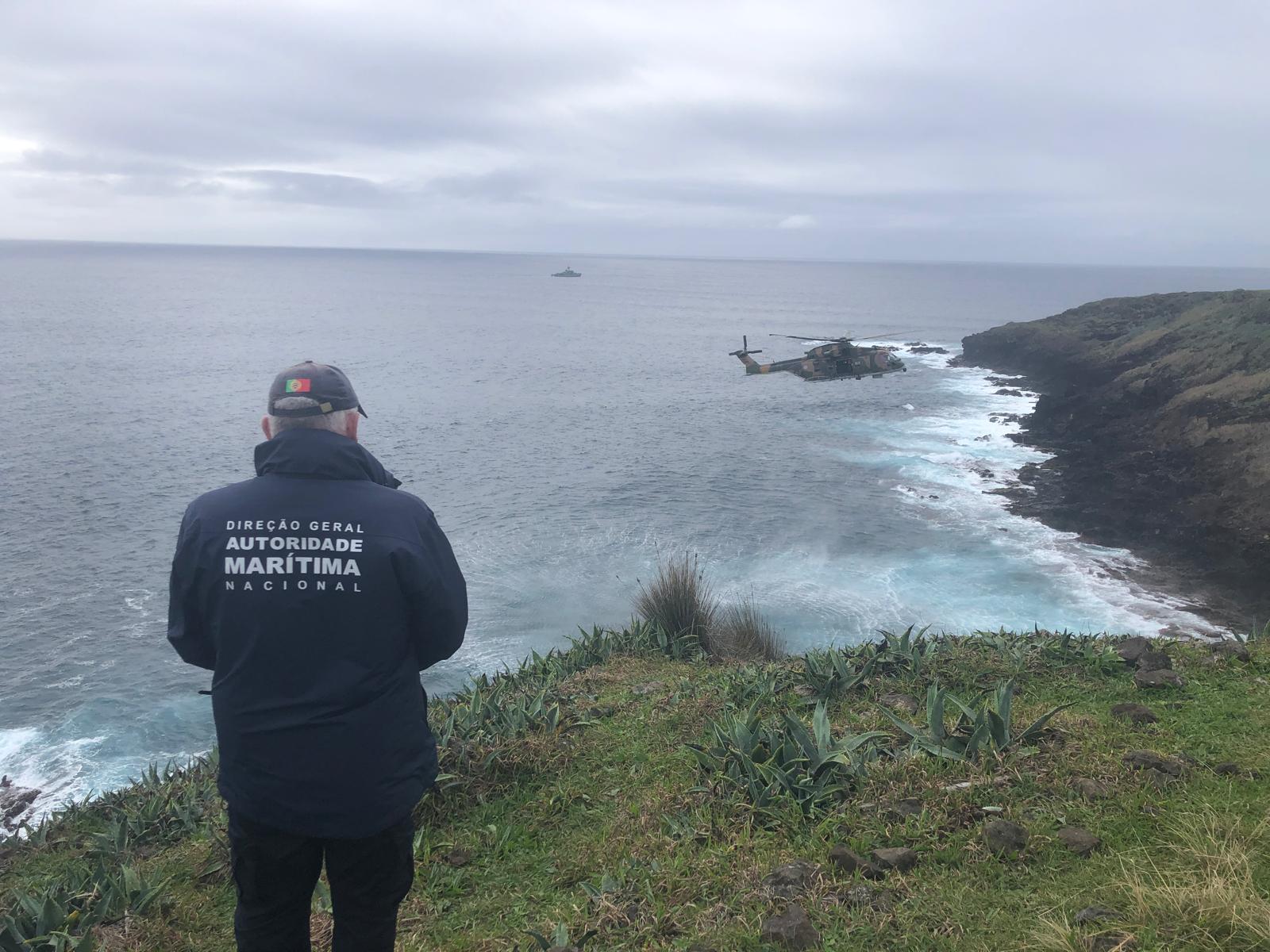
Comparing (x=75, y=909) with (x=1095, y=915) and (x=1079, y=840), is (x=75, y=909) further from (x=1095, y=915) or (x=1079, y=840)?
(x=1079, y=840)

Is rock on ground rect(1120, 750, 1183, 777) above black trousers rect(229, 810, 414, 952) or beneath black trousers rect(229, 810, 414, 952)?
beneath

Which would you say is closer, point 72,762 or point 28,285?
point 72,762

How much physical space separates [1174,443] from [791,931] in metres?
34.9

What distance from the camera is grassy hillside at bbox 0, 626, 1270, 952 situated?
159 inches

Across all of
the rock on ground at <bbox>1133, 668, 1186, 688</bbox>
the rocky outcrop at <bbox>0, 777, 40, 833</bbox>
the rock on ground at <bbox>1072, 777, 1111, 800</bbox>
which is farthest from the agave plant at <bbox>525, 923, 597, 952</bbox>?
the rocky outcrop at <bbox>0, 777, 40, 833</bbox>

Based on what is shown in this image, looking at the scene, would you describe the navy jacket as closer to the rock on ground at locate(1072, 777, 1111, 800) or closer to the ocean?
the rock on ground at locate(1072, 777, 1111, 800)

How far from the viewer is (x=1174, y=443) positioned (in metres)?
32.8

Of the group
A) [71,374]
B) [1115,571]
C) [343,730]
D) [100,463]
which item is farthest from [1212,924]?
[71,374]

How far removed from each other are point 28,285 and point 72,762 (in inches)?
5657

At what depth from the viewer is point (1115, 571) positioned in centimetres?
2373

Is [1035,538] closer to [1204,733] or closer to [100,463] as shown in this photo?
[1204,733]

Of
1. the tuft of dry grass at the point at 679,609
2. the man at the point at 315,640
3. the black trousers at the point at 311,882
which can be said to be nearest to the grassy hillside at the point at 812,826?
the black trousers at the point at 311,882

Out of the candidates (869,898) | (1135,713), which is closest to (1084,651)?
(1135,713)

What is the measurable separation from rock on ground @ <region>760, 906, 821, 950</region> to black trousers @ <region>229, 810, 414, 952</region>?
1681 millimetres
